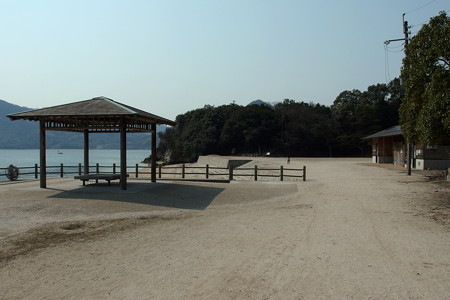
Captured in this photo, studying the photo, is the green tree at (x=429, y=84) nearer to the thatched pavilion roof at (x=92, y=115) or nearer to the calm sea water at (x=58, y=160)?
the thatched pavilion roof at (x=92, y=115)

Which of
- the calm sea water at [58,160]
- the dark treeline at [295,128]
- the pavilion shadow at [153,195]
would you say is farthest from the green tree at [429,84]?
the calm sea water at [58,160]

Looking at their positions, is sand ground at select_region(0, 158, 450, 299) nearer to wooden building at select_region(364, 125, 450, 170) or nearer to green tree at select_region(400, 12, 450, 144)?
green tree at select_region(400, 12, 450, 144)

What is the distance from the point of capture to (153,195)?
36.6 ft

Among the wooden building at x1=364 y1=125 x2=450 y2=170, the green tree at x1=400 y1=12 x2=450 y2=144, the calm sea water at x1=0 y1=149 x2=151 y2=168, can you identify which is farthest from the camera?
the calm sea water at x1=0 y1=149 x2=151 y2=168

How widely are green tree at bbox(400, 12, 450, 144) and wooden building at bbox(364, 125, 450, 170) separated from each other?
4664 millimetres

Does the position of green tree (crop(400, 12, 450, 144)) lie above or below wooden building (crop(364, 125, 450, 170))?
above

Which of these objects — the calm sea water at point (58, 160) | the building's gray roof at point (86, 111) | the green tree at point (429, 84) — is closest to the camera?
the building's gray roof at point (86, 111)

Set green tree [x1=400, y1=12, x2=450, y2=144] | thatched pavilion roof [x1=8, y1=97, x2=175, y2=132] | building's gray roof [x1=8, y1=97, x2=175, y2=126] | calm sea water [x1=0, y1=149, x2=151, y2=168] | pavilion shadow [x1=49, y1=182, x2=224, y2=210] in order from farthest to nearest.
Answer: calm sea water [x1=0, y1=149, x2=151, y2=168] < green tree [x1=400, y1=12, x2=450, y2=144] < thatched pavilion roof [x1=8, y1=97, x2=175, y2=132] < building's gray roof [x1=8, y1=97, x2=175, y2=126] < pavilion shadow [x1=49, y1=182, x2=224, y2=210]

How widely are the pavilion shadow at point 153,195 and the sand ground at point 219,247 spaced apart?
106mm

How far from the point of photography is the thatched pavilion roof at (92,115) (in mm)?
11266

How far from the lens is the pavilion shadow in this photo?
1022 centimetres

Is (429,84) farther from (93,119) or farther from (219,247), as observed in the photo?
(93,119)

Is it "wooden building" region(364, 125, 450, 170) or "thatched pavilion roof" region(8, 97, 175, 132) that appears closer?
"thatched pavilion roof" region(8, 97, 175, 132)

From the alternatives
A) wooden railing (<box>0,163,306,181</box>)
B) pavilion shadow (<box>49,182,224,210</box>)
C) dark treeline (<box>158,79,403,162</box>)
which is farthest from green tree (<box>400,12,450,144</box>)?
dark treeline (<box>158,79,403,162</box>)
